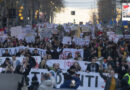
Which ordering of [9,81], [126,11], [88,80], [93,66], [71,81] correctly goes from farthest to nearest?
[126,11] < [88,80] < [93,66] < [71,81] < [9,81]

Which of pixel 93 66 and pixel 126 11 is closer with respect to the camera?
pixel 93 66

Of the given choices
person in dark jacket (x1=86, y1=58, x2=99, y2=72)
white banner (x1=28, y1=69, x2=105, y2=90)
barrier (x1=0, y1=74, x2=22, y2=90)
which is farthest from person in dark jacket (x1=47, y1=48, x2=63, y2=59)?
barrier (x1=0, y1=74, x2=22, y2=90)

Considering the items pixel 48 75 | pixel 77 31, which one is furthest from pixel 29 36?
pixel 48 75

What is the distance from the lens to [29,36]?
97.5 ft

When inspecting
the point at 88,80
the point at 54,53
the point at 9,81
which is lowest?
the point at 88,80

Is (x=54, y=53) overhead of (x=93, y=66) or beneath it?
beneath

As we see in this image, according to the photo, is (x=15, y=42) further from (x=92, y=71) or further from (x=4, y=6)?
(x=4, y=6)

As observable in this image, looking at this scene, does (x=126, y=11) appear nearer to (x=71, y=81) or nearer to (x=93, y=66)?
(x=93, y=66)

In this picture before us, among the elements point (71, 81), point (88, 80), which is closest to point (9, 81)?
point (71, 81)

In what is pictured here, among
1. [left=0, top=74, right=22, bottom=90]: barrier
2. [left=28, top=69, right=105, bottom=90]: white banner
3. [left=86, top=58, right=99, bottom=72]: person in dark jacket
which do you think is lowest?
[left=28, top=69, right=105, bottom=90]: white banner

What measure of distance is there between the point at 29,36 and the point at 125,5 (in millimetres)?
33831

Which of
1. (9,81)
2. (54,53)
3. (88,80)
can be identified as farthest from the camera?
(54,53)

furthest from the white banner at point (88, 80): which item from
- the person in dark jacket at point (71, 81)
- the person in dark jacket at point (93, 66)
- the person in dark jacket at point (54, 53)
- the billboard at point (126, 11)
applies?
the billboard at point (126, 11)

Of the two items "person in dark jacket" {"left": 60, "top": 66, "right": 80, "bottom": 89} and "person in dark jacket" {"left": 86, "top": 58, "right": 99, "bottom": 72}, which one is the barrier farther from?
"person in dark jacket" {"left": 86, "top": 58, "right": 99, "bottom": 72}
